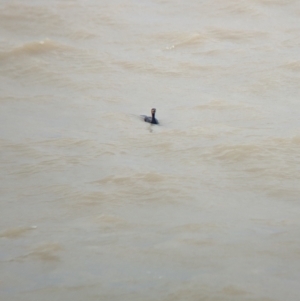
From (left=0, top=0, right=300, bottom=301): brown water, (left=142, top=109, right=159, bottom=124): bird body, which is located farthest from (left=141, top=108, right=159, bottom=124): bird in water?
(left=0, top=0, right=300, bottom=301): brown water

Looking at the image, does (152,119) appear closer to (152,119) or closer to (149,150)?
(152,119)

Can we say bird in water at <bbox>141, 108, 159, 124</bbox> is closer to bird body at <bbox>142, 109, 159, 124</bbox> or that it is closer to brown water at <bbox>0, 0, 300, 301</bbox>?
bird body at <bbox>142, 109, 159, 124</bbox>

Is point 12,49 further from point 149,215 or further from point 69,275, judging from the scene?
point 69,275

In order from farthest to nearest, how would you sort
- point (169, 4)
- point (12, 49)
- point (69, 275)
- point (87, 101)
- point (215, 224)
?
point (169, 4), point (12, 49), point (87, 101), point (215, 224), point (69, 275)

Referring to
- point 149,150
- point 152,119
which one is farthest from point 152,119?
point 149,150

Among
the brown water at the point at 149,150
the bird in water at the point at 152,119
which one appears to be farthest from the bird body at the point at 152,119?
the brown water at the point at 149,150

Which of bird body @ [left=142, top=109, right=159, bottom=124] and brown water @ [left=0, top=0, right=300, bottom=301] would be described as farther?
bird body @ [left=142, top=109, right=159, bottom=124]

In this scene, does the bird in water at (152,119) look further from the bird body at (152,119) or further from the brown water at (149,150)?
the brown water at (149,150)

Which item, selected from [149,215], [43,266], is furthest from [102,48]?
[43,266]
